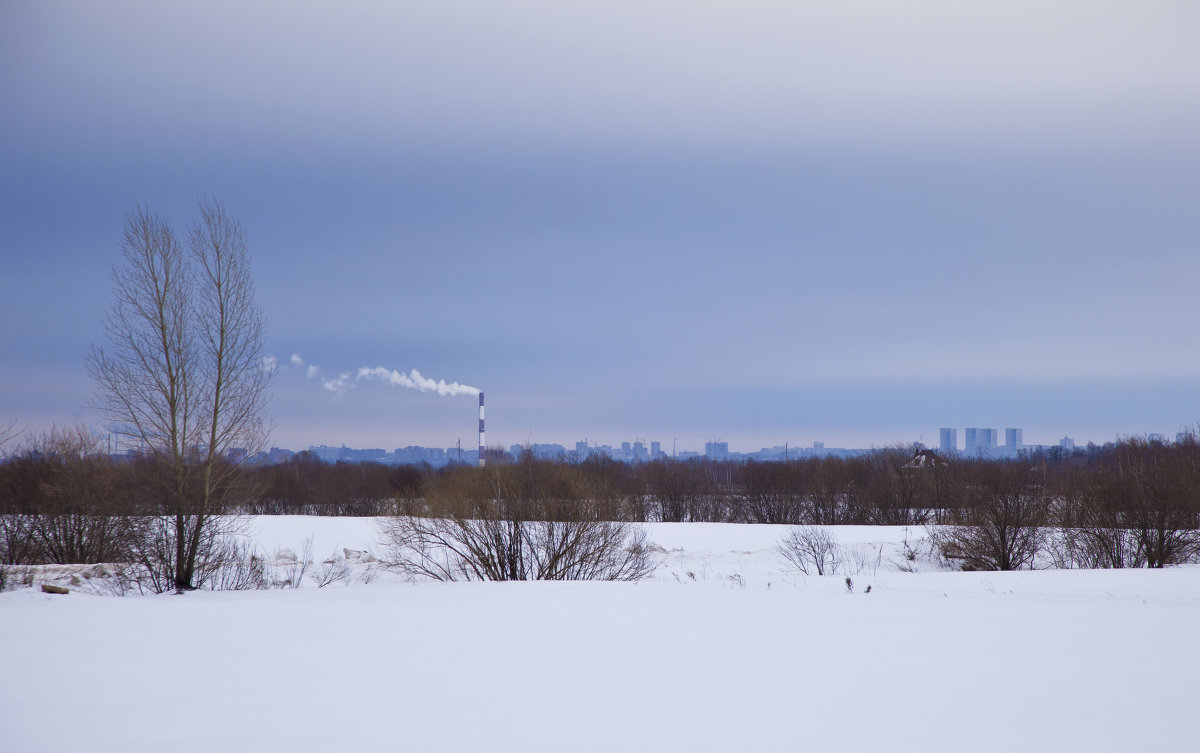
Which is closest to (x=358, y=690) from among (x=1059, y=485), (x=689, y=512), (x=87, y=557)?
(x=87, y=557)

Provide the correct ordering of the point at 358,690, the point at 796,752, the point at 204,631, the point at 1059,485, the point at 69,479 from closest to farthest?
the point at 796,752
the point at 358,690
the point at 204,631
the point at 69,479
the point at 1059,485

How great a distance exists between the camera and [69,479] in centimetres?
2684

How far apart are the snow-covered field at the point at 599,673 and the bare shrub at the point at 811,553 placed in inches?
760

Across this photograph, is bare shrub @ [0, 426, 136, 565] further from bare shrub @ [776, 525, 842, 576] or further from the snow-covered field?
bare shrub @ [776, 525, 842, 576]

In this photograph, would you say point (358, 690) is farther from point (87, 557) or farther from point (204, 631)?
point (87, 557)

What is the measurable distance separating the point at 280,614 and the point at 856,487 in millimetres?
67404

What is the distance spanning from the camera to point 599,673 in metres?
9.20

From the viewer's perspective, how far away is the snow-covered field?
699cm

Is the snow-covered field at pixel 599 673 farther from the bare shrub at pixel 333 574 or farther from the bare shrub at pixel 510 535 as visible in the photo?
the bare shrub at pixel 510 535

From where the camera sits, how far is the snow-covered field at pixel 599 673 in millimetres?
6992

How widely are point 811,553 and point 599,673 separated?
28.6m

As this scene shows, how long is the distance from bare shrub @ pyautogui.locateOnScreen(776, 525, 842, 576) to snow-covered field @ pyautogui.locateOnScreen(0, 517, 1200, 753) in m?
19.3

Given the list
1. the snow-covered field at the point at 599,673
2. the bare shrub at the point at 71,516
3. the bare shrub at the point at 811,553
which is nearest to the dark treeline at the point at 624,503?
the bare shrub at the point at 71,516

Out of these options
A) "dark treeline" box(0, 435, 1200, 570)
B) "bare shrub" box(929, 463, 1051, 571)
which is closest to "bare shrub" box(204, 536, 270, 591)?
"dark treeline" box(0, 435, 1200, 570)
